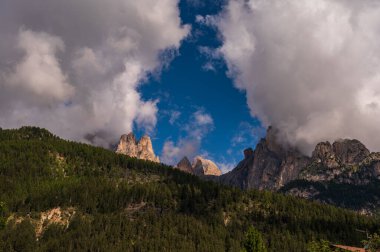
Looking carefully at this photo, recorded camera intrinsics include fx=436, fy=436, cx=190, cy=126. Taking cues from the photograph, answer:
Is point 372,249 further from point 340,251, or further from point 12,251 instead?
point 12,251

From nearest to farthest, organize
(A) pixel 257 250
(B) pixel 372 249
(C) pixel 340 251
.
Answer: (B) pixel 372 249 < (C) pixel 340 251 < (A) pixel 257 250

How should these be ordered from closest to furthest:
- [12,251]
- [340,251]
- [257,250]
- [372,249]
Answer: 1. [372,249]
2. [340,251]
3. [257,250]
4. [12,251]

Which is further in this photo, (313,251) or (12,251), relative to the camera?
(12,251)

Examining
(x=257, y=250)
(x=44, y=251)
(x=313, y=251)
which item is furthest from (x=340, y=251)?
(x=44, y=251)

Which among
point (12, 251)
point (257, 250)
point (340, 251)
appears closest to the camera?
point (340, 251)

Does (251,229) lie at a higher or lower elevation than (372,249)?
higher

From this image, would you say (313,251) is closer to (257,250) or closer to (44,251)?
(257,250)

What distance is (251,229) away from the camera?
119 m

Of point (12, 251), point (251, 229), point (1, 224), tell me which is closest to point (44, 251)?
point (12, 251)

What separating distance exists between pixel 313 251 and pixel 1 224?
4814cm

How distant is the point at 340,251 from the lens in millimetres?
67875

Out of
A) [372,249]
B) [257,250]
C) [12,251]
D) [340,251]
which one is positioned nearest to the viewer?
[372,249]

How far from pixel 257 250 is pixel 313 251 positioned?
5050 centimetres

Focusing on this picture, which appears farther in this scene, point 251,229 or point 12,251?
point 12,251
